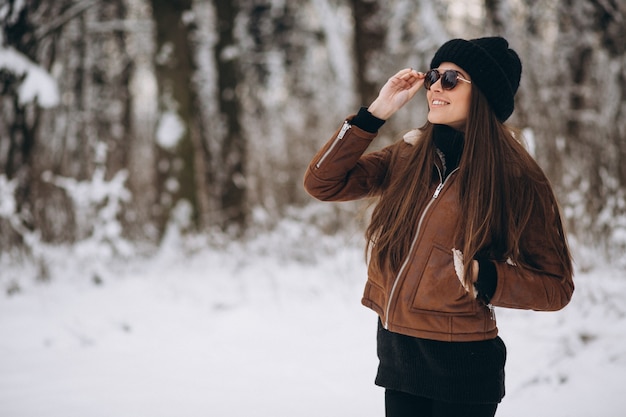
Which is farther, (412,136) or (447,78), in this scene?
(412,136)

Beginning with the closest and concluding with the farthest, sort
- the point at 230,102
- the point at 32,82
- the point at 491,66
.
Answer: the point at 491,66 < the point at 32,82 < the point at 230,102

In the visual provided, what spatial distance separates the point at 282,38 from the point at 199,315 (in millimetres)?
6913

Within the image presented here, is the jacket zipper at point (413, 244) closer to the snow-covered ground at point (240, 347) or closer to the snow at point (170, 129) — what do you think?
the snow-covered ground at point (240, 347)

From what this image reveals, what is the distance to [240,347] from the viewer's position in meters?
4.65

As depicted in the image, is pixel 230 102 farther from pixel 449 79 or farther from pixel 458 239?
pixel 458 239

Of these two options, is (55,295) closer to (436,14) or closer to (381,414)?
(381,414)

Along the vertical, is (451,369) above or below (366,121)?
below

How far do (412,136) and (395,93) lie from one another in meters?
0.20

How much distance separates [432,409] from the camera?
73.0 inches

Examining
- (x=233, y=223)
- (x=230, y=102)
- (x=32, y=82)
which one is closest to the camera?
(x=32, y=82)

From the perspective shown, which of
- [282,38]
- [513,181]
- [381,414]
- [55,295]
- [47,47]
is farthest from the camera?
[282,38]

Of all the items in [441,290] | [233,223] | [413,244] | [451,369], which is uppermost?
[413,244]

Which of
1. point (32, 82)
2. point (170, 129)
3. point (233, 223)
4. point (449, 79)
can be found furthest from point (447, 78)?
point (233, 223)

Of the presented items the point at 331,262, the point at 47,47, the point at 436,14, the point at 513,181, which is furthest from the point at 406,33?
the point at 513,181
